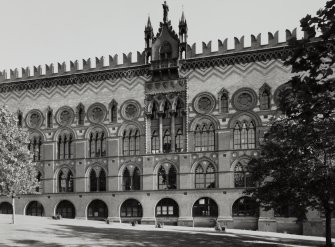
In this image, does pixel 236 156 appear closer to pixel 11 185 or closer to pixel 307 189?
pixel 307 189

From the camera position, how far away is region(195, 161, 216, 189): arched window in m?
43.6

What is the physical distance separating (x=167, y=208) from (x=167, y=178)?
2.78m

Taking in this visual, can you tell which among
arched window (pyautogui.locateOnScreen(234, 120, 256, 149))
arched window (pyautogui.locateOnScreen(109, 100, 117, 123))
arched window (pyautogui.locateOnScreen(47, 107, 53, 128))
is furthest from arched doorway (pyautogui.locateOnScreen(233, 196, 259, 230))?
arched window (pyautogui.locateOnScreen(47, 107, 53, 128))

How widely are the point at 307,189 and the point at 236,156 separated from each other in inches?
573

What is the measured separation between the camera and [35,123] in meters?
51.0

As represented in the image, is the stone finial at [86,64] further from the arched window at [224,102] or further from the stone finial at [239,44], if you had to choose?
the stone finial at [239,44]

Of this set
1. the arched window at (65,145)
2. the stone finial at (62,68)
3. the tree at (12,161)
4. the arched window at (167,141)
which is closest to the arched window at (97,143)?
the arched window at (65,145)

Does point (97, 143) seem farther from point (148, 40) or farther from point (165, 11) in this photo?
point (165, 11)

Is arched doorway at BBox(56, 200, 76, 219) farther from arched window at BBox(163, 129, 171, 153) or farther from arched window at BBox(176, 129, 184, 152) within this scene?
arched window at BBox(176, 129, 184, 152)

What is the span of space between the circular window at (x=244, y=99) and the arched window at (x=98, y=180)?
14.7m

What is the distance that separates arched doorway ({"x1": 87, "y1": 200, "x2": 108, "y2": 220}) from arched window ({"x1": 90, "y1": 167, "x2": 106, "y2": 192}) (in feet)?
4.28

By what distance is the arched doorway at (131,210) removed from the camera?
45.7 metres

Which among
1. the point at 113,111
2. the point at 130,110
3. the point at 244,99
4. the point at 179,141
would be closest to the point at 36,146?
the point at 113,111

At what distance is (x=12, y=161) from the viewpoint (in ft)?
113
